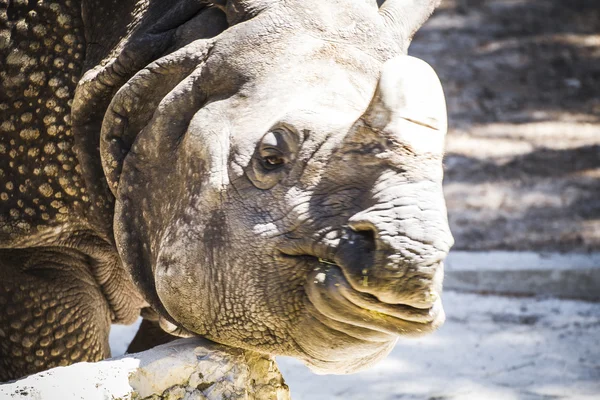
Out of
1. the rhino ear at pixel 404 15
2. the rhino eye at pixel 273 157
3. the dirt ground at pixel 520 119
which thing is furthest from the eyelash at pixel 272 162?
the dirt ground at pixel 520 119

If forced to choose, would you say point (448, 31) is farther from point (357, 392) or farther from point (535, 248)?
point (357, 392)

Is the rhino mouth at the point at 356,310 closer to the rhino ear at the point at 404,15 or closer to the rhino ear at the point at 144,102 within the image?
the rhino ear at the point at 144,102

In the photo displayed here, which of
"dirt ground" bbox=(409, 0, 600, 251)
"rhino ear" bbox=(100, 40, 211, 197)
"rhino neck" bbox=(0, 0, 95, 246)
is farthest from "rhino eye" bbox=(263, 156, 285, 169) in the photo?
"dirt ground" bbox=(409, 0, 600, 251)

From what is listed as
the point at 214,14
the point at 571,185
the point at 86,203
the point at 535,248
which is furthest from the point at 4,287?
the point at 571,185

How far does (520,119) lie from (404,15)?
17.9 feet

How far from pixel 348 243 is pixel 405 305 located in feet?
0.65

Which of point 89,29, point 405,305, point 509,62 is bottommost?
point 509,62

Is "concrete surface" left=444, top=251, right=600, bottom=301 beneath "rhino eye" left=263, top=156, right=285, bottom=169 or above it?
beneath

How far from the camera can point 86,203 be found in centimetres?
319

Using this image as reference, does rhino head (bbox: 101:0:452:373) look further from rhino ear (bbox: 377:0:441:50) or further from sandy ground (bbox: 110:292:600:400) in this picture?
sandy ground (bbox: 110:292:600:400)

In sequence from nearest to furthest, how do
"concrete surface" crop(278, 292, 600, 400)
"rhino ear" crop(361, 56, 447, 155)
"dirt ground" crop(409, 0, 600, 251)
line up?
"rhino ear" crop(361, 56, 447, 155) < "concrete surface" crop(278, 292, 600, 400) < "dirt ground" crop(409, 0, 600, 251)

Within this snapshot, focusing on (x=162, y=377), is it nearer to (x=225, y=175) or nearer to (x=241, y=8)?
(x=225, y=175)

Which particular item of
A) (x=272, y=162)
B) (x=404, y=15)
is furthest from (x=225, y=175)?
(x=404, y=15)

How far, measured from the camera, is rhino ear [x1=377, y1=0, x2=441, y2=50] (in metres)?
2.93
